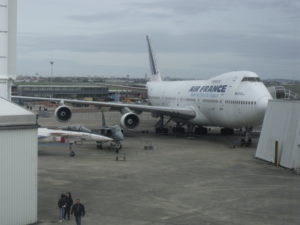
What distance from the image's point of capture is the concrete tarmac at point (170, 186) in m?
17.0

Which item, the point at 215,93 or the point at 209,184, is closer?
the point at 209,184

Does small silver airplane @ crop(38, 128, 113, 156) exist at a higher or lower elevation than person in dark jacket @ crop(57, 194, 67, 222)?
higher

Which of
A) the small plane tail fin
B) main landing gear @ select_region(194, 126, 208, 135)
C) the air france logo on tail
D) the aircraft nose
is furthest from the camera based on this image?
the small plane tail fin

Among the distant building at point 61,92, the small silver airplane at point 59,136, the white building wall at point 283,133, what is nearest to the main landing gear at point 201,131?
the white building wall at point 283,133

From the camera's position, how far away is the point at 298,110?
89.5 feet

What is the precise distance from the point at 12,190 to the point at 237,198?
9.42 metres

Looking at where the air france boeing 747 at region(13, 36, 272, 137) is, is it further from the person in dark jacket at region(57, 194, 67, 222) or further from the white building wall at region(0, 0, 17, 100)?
the person in dark jacket at region(57, 194, 67, 222)

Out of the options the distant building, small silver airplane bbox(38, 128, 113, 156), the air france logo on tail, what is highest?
the air france logo on tail

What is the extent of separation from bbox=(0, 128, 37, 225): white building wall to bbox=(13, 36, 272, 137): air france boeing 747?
2126 centimetres

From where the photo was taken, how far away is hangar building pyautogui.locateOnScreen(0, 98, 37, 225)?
597 inches

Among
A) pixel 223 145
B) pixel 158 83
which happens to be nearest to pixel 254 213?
pixel 223 145

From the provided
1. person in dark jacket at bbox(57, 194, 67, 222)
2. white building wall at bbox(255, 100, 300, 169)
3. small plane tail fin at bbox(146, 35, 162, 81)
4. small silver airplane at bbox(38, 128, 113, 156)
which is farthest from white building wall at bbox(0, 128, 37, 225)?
small plane tail fin at bbox(146, 35, 162, 81)

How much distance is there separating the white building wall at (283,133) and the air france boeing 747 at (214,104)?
3364mm

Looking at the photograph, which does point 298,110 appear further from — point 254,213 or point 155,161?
point 254,213
